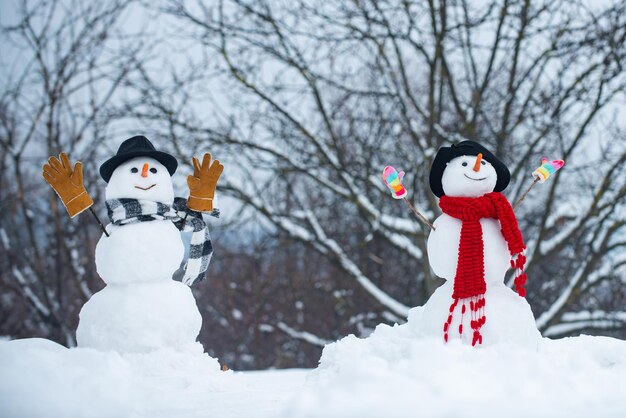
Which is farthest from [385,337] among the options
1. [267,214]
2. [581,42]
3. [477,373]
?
[581,42]

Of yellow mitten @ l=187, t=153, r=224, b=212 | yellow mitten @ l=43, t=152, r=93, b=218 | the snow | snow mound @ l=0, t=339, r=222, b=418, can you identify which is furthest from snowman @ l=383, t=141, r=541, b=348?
yellow mitten @ l=43, t=152, r=93, b=218

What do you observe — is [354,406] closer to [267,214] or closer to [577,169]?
[267,214]

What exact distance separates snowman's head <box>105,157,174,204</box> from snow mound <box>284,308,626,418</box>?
1313 mm

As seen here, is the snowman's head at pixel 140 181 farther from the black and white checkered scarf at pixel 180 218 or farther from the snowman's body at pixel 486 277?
the snowman's body at pixel 486 277

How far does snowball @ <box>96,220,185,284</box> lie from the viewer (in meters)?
3.04

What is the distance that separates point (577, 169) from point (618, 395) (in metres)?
4.19

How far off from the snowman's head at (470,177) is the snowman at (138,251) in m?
1.25

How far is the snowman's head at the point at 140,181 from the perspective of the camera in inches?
123

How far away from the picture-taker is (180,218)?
3.34 m

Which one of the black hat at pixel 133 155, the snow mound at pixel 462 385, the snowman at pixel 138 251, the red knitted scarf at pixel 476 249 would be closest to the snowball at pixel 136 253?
the snowman at pixel 138 251

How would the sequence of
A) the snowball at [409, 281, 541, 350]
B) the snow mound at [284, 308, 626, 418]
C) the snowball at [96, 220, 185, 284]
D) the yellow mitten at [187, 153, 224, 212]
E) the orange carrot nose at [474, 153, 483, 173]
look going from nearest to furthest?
the snow mound at [284, 308, 626, 418] → the snowball at [409, 281, 541, 350] → the orange carrot nose at [474, 153, 483, 173] → the snowball at [96, 220, 185, 284] → the yellow mitten at [187, 153, 224, 212]

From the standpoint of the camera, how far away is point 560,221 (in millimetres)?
6094

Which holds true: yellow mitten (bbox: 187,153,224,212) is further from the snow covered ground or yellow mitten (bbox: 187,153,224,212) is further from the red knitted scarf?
the red knitted scarf

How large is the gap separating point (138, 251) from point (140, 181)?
36 centimetres
